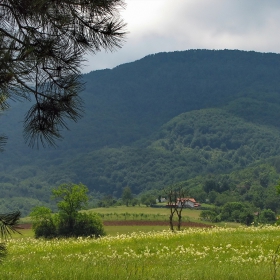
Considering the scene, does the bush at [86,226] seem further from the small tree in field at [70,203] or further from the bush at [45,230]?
the bush at [45,230]

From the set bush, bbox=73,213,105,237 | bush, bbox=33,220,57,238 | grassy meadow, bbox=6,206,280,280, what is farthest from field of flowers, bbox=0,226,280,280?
bush, bbox=73,213,105,237

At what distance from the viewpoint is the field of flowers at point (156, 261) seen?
8.68m

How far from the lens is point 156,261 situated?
39.6ft

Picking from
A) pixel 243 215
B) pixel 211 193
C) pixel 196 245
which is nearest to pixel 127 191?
pixel 211 193

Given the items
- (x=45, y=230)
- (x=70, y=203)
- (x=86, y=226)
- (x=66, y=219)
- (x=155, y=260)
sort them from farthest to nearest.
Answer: (x=86, y=226)
(x=70, y=203)
(x=66, y=219)
(x=45, y=230)
(x=155, y=260)

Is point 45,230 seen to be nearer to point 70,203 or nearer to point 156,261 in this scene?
point 70,203

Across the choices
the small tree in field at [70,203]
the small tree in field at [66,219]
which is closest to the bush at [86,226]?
the small tree in field at [66,219]

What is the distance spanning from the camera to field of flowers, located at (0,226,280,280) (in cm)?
868

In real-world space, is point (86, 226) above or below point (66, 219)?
below

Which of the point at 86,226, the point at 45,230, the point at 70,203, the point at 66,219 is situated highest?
the point at 70,203

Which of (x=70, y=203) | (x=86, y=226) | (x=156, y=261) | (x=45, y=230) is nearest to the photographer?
(x=156, y=261)

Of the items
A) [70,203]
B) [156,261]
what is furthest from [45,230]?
[156,261]

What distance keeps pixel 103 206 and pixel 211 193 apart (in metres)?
30.8

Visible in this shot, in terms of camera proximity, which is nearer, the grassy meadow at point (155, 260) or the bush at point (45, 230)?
the grassy meadow at point (155, 260)
